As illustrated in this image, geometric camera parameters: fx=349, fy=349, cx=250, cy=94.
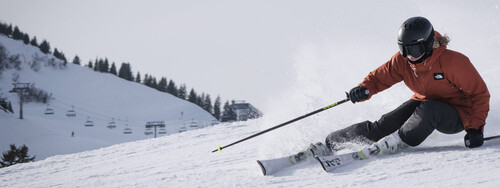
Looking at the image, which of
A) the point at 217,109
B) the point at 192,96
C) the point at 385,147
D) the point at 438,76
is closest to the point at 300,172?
the point at 385,147

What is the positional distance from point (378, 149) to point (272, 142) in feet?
3.82

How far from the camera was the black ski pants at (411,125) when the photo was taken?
267 cm

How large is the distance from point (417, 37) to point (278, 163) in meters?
1.48

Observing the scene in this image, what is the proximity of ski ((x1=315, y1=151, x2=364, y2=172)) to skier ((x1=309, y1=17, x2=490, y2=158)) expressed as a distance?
0.09 meters

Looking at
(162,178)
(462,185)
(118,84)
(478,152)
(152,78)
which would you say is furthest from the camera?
(152,78)

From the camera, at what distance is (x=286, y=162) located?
3.03m

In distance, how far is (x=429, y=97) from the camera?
114 inches

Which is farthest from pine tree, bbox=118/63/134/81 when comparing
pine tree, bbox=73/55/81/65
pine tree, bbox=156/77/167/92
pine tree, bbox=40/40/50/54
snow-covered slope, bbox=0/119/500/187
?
snow-covered slope, bbox=0/119/500/187

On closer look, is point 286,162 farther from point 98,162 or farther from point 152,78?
point 152,78

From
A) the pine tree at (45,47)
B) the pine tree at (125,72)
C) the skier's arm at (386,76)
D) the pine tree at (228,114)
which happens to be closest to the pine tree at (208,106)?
the pine tree at (228,114)

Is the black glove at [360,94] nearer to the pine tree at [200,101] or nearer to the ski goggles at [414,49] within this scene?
the ski goggles at [414,49]

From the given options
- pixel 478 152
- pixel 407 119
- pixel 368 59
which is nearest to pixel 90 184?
pixel 407 119

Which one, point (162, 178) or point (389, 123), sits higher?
point (389, 123)

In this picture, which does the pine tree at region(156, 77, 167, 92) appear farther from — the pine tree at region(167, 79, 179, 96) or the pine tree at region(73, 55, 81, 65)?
the pine tree at region(73, 55, 81, 65)
